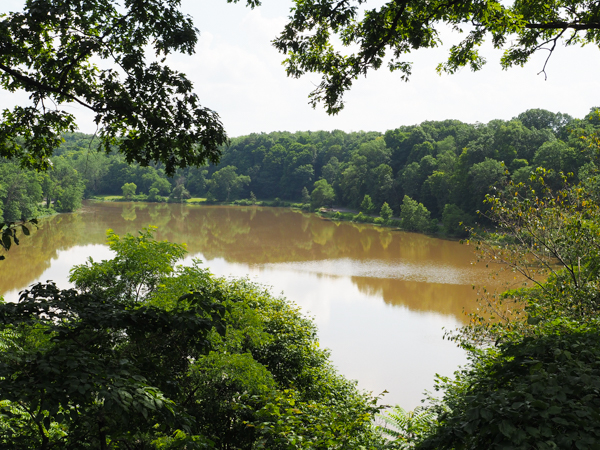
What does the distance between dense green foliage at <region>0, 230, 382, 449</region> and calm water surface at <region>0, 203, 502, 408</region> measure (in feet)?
12.6

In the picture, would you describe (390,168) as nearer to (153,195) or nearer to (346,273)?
(346,273)

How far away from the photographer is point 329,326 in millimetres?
17172

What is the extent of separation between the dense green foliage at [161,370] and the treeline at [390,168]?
12.0 ft

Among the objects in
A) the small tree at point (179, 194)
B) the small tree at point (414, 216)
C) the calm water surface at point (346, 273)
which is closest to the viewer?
the calm water surface at point (346, 273)

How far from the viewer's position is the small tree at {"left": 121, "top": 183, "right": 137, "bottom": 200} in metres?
75.3

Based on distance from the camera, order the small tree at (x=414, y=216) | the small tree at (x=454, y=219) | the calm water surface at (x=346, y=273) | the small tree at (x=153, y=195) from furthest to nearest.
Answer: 1. the small tree at (x=153, y=195)
2. the small tree at (x=414, y=216)
3. the small tree at (x=454, y=219)
4. the calm water surface at (x=346, y=273)

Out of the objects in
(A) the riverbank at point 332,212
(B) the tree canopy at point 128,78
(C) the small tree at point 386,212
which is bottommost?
(A) the riverbank at point 332,212

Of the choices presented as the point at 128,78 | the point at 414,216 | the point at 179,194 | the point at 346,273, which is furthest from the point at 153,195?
the point at 128,78

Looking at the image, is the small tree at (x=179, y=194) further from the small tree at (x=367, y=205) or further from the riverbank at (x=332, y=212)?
the small tree at (x=367, y=205)

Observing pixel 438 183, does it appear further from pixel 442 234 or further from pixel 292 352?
pixel 292 352

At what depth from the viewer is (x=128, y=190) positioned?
247 ft

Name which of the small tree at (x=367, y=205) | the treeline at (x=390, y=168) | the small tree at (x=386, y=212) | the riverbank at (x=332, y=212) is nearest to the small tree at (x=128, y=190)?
the treeline at (x=390, y=168)

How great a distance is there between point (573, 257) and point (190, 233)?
120 feet

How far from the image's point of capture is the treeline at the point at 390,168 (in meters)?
38.2
